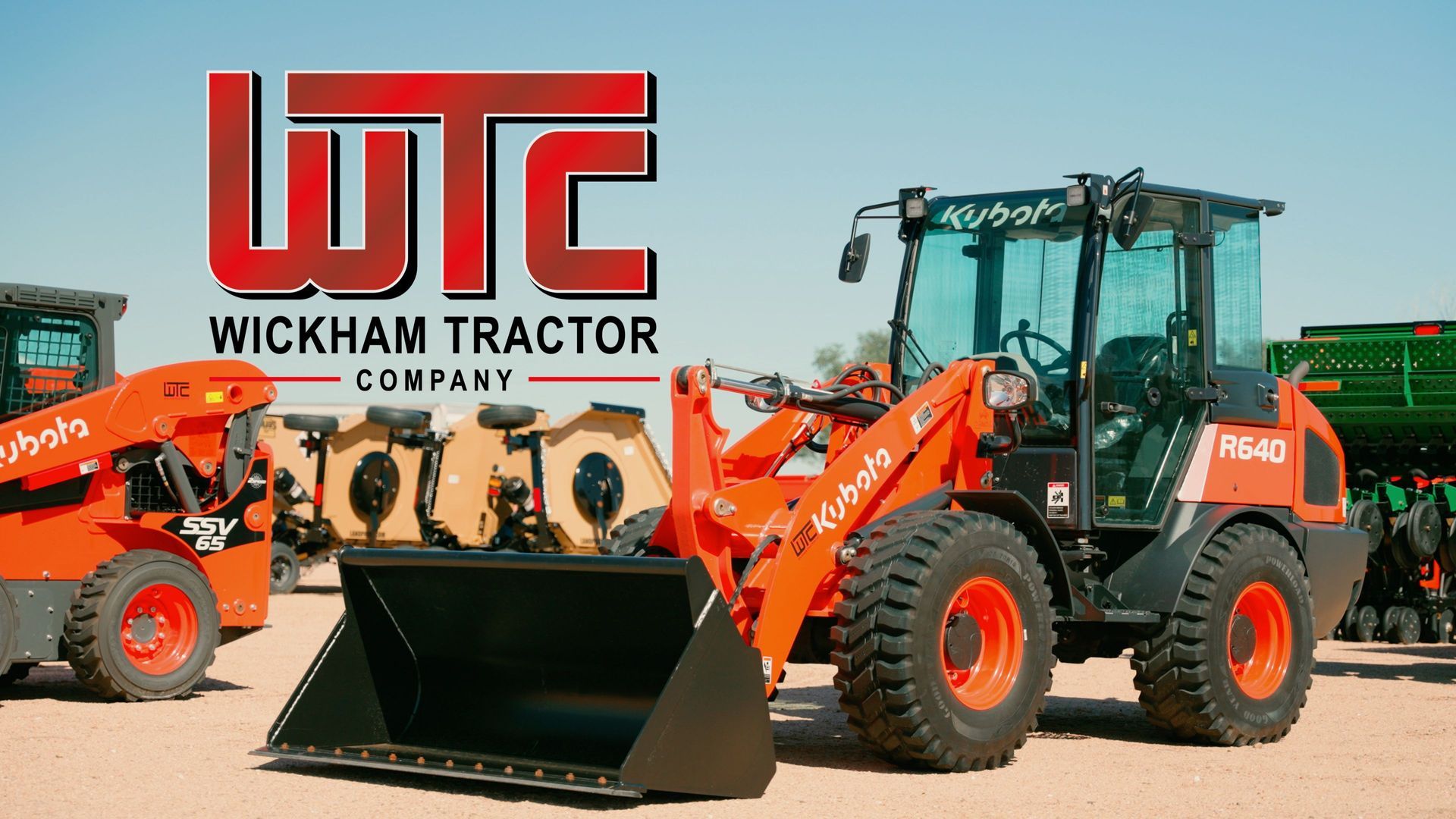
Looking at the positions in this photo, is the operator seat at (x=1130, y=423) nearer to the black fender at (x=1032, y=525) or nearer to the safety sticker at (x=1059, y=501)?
the safety sticker at (x=1059, y=501)

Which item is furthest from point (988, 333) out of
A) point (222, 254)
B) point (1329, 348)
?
point (1329, 348)

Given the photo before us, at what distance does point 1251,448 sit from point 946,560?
117 inches

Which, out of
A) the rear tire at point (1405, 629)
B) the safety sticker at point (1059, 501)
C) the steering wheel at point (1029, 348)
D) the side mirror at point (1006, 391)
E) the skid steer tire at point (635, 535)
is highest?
the steering wheel at point (1029, 348)

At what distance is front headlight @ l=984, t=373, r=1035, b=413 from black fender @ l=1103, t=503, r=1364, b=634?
1273 millimetres

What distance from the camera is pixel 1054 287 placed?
919 centimetres

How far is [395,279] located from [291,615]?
304 inches

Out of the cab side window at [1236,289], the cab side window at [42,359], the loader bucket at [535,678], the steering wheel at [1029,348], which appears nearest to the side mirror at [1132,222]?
the steering wheel at [1029,348]

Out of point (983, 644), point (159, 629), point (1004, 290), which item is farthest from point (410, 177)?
point (983, 644)

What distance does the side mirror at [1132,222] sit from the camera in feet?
27.5

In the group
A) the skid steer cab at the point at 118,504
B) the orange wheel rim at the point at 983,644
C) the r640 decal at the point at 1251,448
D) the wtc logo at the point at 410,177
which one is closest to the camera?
the orange wheel rim at the point at 983,644

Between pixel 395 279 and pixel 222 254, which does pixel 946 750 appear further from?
pixel 222 254

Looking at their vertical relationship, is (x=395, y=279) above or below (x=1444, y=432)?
above

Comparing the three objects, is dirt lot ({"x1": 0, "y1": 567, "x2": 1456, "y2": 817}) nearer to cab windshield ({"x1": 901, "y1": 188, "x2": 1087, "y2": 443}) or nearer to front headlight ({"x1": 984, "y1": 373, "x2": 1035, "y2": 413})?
front headlight ({"x1": 984, "y1": 373, "x2": 1035, "y2": 413})

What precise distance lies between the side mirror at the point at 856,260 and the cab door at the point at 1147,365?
1290 millimetres
